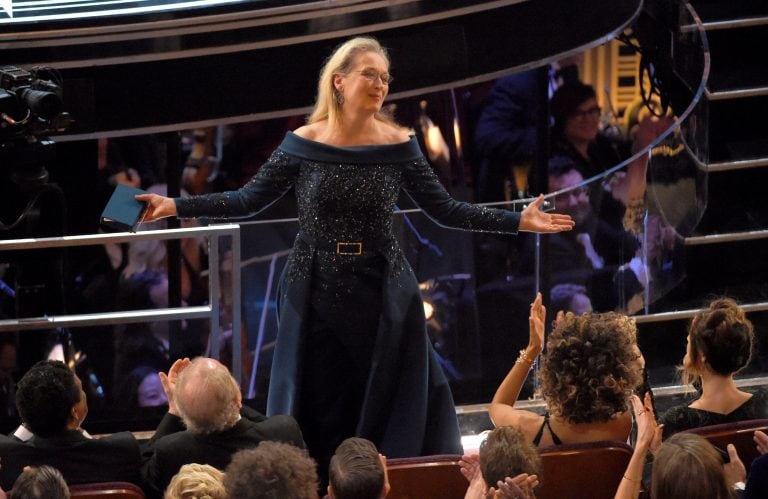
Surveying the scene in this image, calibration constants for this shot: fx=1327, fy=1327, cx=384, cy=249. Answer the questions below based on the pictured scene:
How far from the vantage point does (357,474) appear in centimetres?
259

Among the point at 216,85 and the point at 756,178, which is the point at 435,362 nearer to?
the point at 216,85

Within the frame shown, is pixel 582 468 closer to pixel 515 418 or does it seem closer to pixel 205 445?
pixel 515 418

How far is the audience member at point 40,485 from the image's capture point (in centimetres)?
263

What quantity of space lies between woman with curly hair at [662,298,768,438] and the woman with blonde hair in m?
0.46

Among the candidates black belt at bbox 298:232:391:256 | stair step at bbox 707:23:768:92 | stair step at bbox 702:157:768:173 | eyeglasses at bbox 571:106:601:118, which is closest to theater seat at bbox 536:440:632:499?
black belt at bbox 298:232:391:256

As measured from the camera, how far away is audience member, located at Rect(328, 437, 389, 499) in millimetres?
2588

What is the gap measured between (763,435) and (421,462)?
2.47ft

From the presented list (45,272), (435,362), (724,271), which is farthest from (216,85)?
(724,271)

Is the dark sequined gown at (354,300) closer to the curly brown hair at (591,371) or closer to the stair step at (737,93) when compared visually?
the curly brown hair at (591,371)

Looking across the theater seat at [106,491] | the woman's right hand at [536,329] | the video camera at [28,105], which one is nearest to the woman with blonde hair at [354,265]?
the woman's right hand at [536,329]

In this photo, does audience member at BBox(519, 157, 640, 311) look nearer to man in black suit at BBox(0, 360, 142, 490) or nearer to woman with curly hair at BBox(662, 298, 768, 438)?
woman with curly hair at BBox(662, 298, 768, 438)

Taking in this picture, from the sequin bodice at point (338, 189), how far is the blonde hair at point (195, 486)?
849 millimetres

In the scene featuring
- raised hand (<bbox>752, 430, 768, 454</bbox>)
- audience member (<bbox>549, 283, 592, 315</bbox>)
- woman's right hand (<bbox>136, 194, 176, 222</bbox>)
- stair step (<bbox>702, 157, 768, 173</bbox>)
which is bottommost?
raised hand (<bbox>752, 430, 768, 454</bbox>)

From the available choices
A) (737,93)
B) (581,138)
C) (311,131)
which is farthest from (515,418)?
(581,138)
